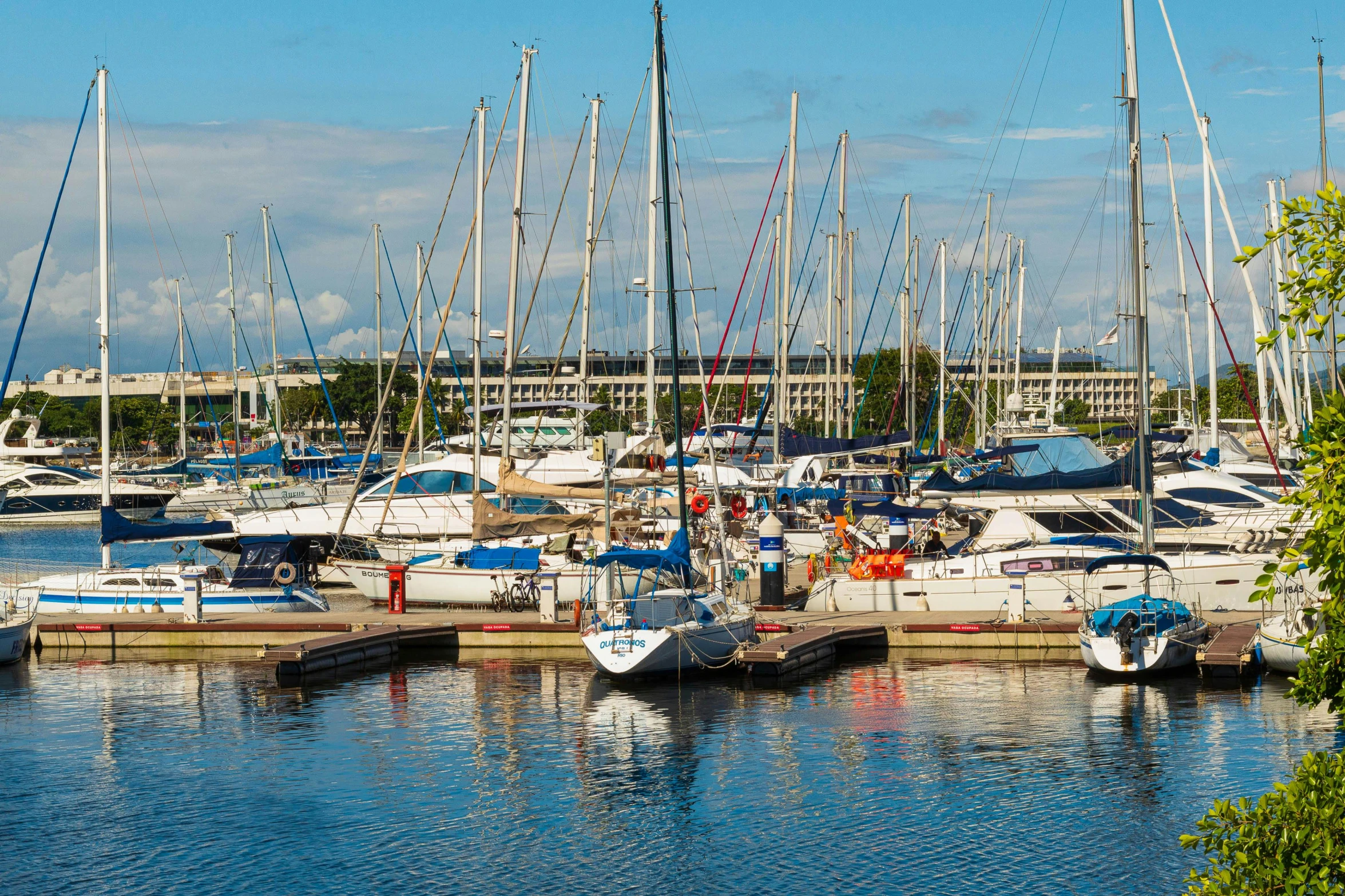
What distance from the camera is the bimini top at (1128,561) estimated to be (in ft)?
95.1

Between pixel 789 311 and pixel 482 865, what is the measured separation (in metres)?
38.6

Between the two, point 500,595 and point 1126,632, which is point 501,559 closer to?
point 500,595

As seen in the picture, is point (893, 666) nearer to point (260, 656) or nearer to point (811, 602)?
point (811, 602)

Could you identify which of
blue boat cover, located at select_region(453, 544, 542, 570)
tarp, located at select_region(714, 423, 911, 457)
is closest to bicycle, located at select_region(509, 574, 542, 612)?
blue boat cover, located at select_region(453, 544, 542, 570)

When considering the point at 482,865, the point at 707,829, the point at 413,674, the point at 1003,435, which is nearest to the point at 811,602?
the point at 413,674

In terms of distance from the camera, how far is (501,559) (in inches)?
1423

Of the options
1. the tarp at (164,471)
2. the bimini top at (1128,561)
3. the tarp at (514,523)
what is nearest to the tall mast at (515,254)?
the tarp at (514,523)

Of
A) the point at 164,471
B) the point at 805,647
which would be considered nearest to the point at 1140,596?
the point at 805,647

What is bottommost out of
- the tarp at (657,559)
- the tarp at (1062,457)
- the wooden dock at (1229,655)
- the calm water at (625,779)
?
the calm water at (625,779)

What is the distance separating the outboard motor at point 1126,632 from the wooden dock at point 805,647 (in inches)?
218

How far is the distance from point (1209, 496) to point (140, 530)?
102ft

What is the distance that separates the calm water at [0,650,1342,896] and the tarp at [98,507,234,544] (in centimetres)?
564

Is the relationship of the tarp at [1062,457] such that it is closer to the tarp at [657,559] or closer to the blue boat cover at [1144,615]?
the blue boat cover at [1144,615]

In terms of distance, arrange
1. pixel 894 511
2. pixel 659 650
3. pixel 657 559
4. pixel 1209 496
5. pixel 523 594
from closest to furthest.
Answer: pixel 659 650 → pixel 657 559 → pixel 523 594 → pixel 894 511 → pixel 1209 496
